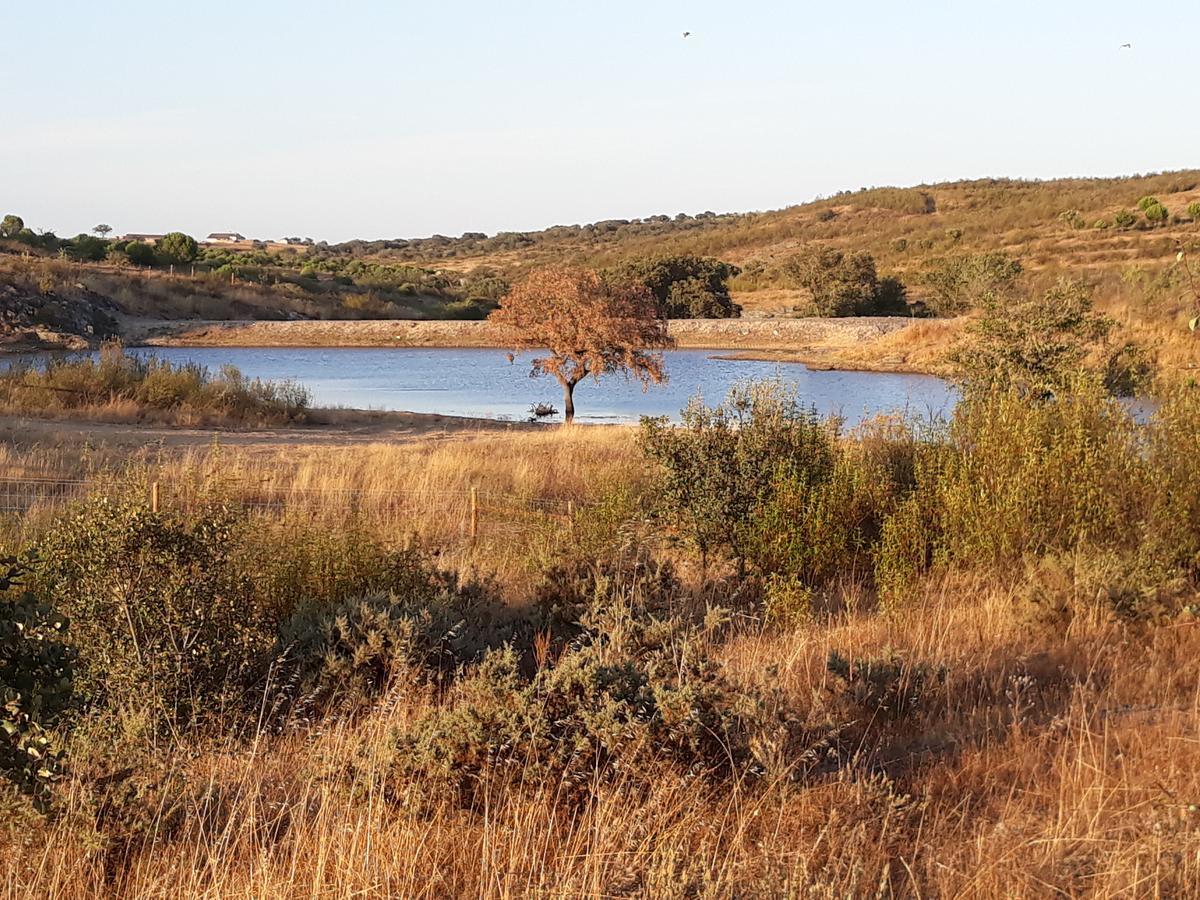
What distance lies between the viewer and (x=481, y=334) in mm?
57562

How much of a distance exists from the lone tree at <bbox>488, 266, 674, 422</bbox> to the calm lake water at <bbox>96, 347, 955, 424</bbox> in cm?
196

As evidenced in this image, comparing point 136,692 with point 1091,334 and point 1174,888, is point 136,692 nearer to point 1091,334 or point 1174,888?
point 1174,888

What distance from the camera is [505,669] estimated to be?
567 centimetres

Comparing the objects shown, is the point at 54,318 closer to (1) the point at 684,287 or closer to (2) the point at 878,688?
(1) the point at 684,287

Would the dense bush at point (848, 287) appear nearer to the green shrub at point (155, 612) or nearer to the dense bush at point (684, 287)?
the dense bush at point (684, 287)

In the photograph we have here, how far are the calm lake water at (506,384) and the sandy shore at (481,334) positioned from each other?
5.94 feet

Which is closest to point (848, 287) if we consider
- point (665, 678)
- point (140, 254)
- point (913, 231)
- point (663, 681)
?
point (913, 231)

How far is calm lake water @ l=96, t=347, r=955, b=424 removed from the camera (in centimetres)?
3241

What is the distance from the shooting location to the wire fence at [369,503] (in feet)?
36.9

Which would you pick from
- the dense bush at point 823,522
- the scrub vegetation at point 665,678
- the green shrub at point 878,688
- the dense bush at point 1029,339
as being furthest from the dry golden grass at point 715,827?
the dense bush at point 1029,339

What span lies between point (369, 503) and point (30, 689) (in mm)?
8677

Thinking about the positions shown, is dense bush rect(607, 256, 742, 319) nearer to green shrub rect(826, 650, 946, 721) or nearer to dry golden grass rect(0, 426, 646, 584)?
dry golden grass rect(0, 426, 646, 584)

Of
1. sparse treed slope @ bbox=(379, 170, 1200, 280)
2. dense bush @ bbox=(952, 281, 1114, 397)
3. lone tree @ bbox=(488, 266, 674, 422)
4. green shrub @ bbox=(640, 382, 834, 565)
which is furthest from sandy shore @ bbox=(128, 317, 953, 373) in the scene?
green shrub @ bbox=(640, 382, 834, 565)

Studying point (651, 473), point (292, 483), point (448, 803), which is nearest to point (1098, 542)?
point (651, 473)
